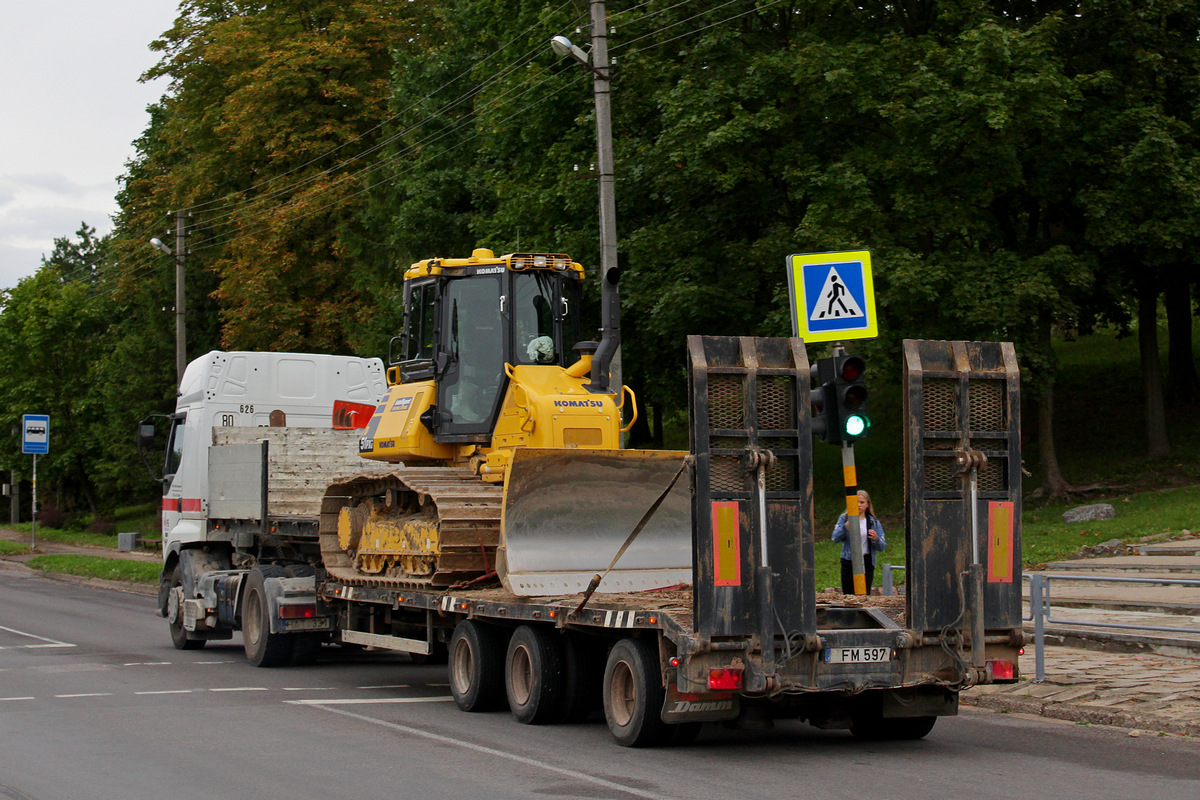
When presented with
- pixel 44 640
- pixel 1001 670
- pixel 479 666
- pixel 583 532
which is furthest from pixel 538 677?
pixel 44 640

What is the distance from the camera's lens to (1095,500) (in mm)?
26938

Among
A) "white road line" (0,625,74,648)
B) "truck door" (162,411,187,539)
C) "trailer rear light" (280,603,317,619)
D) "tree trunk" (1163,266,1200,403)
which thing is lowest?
"white road line" (0,625,74,648)

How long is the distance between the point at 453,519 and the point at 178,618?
7.76 metres

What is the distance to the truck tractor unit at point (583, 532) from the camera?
859 centimetres

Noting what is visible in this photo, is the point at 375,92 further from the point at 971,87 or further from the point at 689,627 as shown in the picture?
the point at 689,627

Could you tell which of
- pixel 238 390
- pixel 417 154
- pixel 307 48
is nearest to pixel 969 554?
pixel 238 390

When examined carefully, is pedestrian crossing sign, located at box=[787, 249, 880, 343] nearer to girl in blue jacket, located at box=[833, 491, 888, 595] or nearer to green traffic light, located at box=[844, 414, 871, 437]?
green traffic light, located at box=[844, 414, 871, 437]

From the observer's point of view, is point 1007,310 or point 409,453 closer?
point 409,453

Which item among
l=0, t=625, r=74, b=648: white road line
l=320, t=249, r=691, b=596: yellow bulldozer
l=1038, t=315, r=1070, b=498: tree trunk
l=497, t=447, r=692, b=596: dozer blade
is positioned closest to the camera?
l=497, t=447, r=692, b=596: dozer blade

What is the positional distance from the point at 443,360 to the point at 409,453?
105 centimetres

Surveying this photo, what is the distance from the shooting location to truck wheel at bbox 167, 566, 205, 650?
17438mm

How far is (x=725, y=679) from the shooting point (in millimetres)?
8398

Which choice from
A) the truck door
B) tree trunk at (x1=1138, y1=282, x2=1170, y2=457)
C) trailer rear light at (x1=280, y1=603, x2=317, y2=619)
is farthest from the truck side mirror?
tree trunk at (x1=1138, y1=282, x2=1170, y2=457)

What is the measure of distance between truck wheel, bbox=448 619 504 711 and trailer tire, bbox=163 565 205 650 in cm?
719
